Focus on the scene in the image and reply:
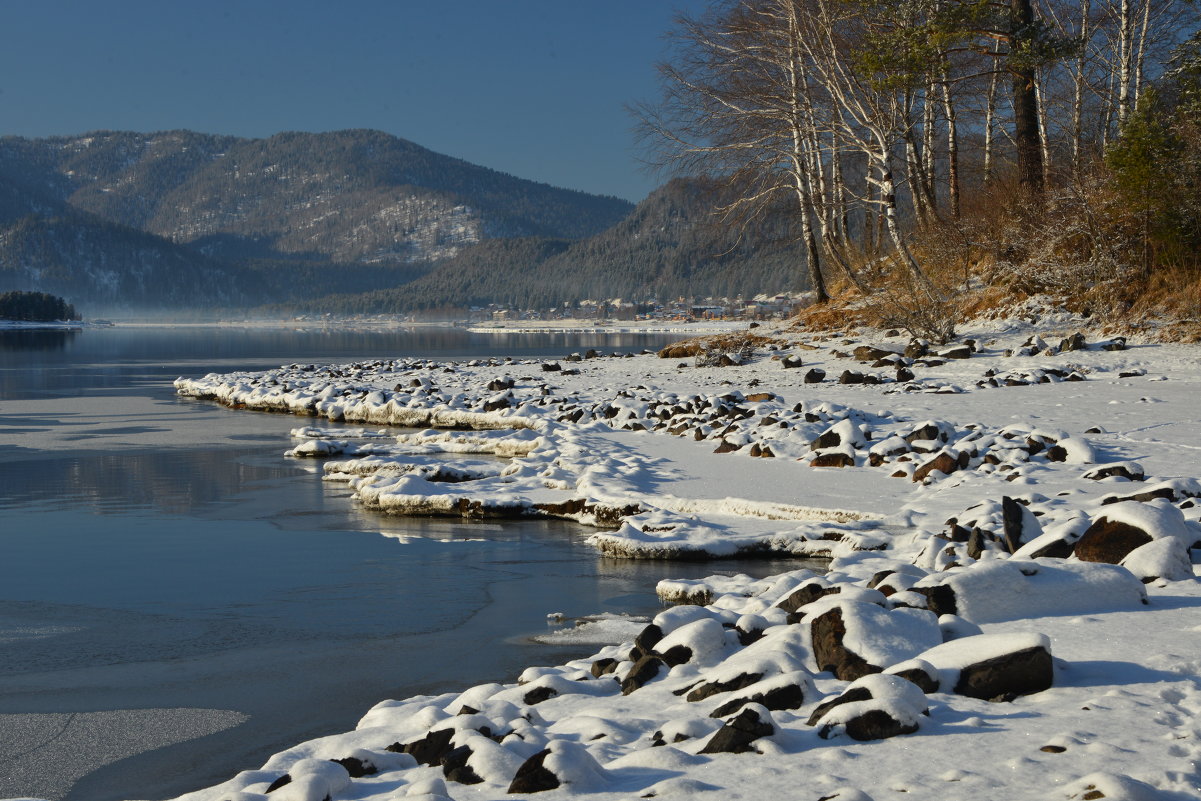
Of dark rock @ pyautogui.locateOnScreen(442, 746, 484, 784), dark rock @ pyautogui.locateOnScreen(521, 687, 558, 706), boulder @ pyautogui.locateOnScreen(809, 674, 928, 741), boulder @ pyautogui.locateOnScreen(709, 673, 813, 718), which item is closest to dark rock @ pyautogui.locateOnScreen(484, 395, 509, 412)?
dark rock @ pyautogui.locateOnScreen(521, 687, 558, 706)

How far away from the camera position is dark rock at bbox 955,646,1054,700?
4617mm

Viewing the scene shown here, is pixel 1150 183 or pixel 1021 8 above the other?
pixel 1021 8

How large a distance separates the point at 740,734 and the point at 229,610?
199 inches

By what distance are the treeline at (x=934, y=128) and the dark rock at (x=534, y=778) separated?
58.3 feet

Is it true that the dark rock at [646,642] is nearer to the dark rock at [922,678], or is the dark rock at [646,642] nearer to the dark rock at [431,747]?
the dark rock at [431,747]

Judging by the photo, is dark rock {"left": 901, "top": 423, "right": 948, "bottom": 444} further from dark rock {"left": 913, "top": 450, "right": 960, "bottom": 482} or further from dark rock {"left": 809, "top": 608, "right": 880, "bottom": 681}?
dark rock {"left": 809, "top": 608, "right": 880, "bottom": 681}

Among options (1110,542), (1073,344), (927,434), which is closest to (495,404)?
(927,434)

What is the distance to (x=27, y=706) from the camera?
19.7ft

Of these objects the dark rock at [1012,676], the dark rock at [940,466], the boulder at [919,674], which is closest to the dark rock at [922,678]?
the boulder at [919,674]

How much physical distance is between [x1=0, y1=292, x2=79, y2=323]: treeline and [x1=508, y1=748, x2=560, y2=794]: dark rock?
163 meters

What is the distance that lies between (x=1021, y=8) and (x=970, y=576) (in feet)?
61.4

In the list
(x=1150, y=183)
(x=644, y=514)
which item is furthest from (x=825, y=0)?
(x=644, y=514)

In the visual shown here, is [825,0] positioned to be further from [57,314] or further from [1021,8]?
[57,314]

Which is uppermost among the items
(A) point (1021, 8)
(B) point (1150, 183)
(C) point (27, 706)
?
(A) point (1021, 8)
